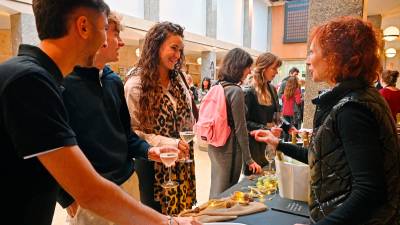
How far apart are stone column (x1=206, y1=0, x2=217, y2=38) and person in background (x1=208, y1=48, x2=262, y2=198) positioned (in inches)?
440

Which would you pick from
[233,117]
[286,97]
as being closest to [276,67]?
[233,117]

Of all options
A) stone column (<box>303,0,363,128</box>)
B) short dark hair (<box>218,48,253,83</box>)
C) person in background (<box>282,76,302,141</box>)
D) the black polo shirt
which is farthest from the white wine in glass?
person in background (<box>282,76,302,141</box>)

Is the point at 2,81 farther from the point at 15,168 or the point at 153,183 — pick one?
the point at 153,183

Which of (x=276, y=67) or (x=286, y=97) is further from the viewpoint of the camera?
(x=286, y=97)

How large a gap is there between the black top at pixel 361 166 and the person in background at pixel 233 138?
162 cm

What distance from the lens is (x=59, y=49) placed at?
0.92 metres

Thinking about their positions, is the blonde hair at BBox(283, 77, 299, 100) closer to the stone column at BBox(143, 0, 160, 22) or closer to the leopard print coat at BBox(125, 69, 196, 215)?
the leopard print coat at BBox(125, 69, 196, 215)

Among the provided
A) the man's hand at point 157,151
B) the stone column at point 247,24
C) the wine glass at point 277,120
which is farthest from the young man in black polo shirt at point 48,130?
the stone column at point 247,24

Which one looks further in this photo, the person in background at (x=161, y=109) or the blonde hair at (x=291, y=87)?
the blonde hair at (x=291, y=87)

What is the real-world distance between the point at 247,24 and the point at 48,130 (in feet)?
58.5

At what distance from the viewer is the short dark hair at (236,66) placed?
3.05 meters

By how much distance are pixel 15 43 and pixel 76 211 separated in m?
6.06

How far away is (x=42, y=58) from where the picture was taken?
885 mm

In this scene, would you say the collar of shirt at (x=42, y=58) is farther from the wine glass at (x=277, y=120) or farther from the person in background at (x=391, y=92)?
the person in background at (x=391, y=92)
